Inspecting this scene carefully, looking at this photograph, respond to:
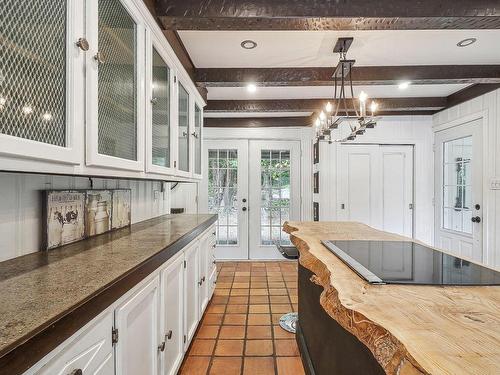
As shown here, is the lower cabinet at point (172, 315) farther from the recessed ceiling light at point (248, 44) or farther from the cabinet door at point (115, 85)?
the recessed ceiling light at point (248, 44)

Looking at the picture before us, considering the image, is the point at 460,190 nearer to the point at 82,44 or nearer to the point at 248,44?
the point at 248,44

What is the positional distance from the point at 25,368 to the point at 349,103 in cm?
433

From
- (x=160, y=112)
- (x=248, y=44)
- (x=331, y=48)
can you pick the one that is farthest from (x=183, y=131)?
(x=331, y=48)

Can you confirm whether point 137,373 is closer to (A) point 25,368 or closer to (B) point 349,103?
(A) point 25,368

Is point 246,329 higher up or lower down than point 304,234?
lower down

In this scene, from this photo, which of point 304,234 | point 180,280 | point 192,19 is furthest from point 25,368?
point 192,19

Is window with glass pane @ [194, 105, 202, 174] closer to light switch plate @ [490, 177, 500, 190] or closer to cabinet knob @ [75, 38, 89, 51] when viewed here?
cabinet knob @ [75, 38, 89, 51]

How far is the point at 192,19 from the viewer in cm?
194

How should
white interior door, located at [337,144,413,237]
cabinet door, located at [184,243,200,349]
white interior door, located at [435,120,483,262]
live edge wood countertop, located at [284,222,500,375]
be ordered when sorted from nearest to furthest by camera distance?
live edge wood countertop, located at [284,222,500,375] → cabinet door, located at [184,243,200,349] → white interior door, located at [435,120,483,262] → white interior door, located at [337,144,413,237]

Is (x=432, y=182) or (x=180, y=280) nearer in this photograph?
(x=180, y=280)

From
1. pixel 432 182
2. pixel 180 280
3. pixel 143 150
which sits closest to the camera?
pixel 143 150

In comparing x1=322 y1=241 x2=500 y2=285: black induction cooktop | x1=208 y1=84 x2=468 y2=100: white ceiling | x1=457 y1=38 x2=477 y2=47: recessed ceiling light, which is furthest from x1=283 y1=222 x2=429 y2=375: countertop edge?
x1=208 y1=84 x2=468 y2=100: white ceiling

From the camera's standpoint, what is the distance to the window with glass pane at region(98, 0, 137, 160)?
52.7 inches

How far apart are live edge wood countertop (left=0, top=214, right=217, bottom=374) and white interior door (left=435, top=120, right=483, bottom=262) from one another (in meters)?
3.71
